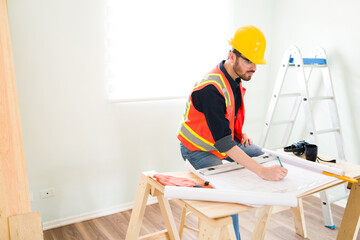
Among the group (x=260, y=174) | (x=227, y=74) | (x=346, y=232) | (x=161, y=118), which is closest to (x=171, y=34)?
(x=161, y=118)

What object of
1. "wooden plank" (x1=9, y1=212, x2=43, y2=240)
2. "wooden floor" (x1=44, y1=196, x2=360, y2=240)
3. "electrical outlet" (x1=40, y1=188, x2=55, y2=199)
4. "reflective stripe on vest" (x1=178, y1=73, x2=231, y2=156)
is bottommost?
"wooden floor" (x1=44, y1=196, x2=360, y2=240)

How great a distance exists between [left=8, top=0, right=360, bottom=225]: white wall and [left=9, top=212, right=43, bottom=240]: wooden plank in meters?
1.20

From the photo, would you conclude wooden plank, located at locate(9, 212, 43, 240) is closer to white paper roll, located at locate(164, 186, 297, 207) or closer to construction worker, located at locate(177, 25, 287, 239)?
white paper roll, located at locate(164, 186, 297, 207)

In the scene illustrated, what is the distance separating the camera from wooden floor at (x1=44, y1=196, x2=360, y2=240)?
2.50m

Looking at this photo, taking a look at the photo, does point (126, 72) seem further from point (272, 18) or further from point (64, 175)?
point (272, 18)

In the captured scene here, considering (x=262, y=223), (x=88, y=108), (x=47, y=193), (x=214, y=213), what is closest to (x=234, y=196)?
(x=214, y=213)

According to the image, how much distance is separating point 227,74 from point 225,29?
1484 millimetres

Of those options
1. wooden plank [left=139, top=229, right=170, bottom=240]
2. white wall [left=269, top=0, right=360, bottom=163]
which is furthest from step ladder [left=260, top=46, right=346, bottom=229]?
wooden plank [left=139, top=229, right=170, bottom=240]

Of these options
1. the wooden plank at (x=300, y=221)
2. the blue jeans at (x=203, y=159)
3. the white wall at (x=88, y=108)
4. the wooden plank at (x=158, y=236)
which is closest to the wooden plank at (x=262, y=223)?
the blue jeans at (x=203, y=159)

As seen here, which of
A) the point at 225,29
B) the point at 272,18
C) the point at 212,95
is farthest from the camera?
the point at 272,18

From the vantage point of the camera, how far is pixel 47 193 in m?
2.57

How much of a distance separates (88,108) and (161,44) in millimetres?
862

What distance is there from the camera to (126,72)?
9.08 feet

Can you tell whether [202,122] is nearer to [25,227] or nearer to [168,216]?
[168,216]
